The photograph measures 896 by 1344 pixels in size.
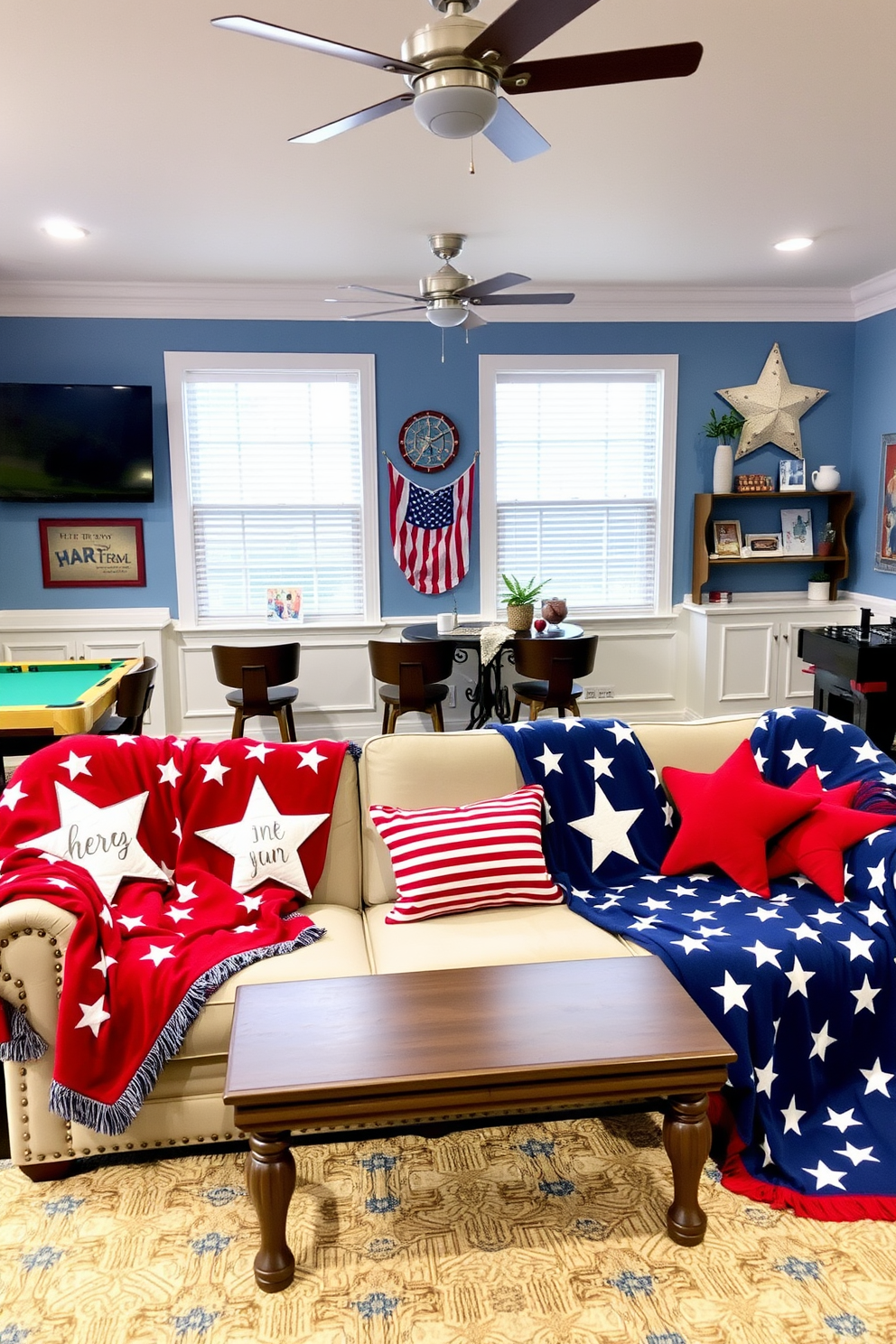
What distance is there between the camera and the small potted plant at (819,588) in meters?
6.11

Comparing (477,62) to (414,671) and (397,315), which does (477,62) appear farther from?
(397,315)

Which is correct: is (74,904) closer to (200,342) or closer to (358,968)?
(358,968)

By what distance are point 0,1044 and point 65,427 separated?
4.26 meters

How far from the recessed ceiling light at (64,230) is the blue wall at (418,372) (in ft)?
3.51

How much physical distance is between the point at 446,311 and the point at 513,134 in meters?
2.14

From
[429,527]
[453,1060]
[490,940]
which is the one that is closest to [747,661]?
[429,527]

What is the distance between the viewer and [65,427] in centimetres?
546

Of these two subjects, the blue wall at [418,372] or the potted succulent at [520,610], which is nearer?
the potted succulent at [520,610]

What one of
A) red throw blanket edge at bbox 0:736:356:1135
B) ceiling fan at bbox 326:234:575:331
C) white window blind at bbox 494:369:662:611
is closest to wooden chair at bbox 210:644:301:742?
white window blind at bbox 494:369:662:611

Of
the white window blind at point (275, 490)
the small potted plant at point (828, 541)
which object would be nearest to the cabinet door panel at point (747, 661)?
the small potted plant at point (828, 541)

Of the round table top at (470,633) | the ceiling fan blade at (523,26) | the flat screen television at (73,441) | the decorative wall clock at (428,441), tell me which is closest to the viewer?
the ceiling fan blade at (523,26)

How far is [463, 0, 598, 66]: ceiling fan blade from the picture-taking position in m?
1.68

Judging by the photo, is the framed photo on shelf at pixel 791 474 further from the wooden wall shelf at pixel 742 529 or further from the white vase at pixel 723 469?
the white vase at pixel 723 469

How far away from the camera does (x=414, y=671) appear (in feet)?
16.4
